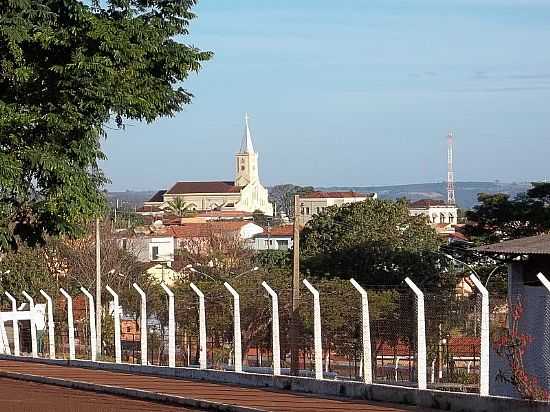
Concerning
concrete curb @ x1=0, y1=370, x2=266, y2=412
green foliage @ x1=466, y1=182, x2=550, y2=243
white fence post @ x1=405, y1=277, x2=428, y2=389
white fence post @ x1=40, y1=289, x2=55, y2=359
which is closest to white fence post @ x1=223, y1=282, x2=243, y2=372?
concrete curb @ x1=0, y1=370, x2=266, y2=412

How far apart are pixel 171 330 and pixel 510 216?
2921cm

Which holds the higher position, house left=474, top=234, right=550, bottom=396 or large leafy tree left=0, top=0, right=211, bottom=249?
large leafy tree left=0, top=0, right=211, bottom=249

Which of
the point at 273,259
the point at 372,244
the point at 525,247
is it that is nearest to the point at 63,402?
the point at 525,247

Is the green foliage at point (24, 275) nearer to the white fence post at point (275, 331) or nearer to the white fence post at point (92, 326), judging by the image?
the white fence post at point (92, 326)

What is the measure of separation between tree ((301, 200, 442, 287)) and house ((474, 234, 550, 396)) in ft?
83.1

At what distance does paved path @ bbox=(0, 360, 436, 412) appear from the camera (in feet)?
52.7

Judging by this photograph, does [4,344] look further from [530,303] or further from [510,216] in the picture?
[510,216]

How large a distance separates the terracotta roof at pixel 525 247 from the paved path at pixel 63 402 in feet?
25.7

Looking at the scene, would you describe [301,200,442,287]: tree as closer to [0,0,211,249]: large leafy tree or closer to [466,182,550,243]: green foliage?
[466,182,550,243]: green foliage

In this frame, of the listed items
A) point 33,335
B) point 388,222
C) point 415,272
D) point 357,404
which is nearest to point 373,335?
point 357,404

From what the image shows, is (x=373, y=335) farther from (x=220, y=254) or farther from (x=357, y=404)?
(x=220, y=254)

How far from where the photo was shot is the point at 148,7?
21.3 m

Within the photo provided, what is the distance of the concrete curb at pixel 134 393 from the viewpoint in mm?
16500

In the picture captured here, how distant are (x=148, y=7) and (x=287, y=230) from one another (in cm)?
10574
